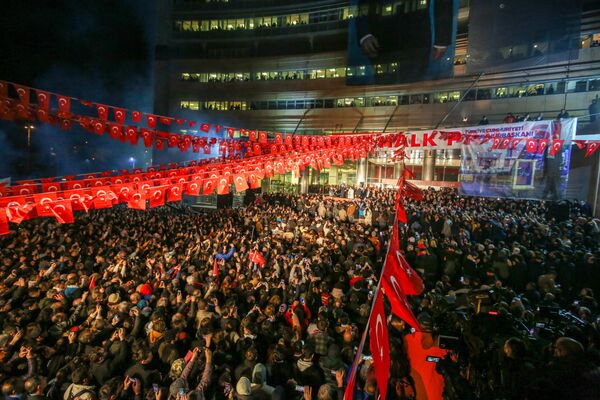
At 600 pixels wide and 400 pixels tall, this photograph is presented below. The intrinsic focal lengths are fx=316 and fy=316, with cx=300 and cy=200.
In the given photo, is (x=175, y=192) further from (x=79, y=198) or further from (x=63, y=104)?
(x=63, y=104)

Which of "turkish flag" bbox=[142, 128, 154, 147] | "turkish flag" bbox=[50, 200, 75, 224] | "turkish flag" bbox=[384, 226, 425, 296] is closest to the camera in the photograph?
"turkish flag" bbox=[384, 226, 425, 296]

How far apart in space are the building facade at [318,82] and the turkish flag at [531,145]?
12.3 m

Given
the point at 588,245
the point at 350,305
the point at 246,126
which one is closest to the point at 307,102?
the point at 246,126

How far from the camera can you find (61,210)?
7.47 meters

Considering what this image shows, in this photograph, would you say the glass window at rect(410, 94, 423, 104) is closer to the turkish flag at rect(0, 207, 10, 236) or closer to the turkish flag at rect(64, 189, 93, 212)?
the turkish flag at rect(64, 189, 93, 212)

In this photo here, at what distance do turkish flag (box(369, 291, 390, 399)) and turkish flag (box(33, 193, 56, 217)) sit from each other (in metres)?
7.68

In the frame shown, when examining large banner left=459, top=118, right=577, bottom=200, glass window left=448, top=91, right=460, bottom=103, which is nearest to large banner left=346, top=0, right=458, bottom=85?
glass window left=448, top=91, right=460, bottom=103

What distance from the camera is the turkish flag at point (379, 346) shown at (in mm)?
2493

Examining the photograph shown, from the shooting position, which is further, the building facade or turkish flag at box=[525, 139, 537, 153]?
the building facade

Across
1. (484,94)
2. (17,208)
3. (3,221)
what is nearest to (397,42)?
(484,94)

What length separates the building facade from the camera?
22.9m

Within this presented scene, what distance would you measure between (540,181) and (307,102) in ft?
83.2

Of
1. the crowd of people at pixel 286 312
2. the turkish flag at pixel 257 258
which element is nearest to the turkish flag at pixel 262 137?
the crowd of people at pixel 286 312

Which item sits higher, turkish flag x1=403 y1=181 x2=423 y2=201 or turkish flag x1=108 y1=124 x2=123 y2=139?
turkish flag x1=108 y1=124 x2=123 y2=139
